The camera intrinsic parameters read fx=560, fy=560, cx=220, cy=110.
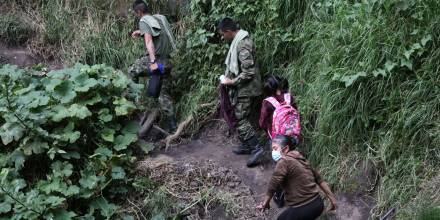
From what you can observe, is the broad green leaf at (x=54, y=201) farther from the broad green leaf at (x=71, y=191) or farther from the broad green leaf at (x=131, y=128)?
the broad green leaf at (x=131, y=128)


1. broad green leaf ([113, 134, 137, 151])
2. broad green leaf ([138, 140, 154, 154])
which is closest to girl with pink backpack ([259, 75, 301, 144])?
broad green leaf ([138, 140, 154, 154])

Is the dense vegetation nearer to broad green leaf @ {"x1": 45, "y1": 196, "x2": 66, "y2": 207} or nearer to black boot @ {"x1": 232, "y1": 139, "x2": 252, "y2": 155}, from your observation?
black boot @ {"x1": 232, "y1": 139, "x2": 252, "y2": 155}

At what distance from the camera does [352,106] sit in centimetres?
595

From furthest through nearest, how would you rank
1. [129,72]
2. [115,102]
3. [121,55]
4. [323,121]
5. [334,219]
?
[121,55]
[129,72]
[115,102]
[323,121]
[334,219]

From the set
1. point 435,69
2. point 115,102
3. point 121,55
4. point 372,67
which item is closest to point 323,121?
point 372,67

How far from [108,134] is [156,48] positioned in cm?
141

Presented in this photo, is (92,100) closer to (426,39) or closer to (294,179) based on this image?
(294,179)

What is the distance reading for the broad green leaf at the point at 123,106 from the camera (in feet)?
22.7

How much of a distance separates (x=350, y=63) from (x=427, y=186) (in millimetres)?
1625

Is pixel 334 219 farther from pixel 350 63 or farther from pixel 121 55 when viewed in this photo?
pixel 121 55

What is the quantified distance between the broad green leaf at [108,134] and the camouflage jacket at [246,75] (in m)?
1.56

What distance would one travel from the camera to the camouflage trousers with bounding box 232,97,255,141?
22.3 ft

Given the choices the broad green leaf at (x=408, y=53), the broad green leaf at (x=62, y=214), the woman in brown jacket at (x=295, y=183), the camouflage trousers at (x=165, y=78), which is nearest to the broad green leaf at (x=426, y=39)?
the broad green leaf at (x=408, y=53)

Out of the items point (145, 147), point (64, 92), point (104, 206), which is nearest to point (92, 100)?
point (64, 92)
